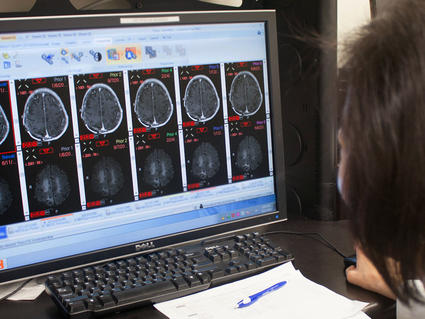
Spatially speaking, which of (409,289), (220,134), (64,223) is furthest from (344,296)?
(64,223)

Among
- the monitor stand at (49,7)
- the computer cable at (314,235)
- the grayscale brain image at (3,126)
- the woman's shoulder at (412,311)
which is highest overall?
the monitor stand at (49,7)

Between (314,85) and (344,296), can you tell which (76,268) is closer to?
(344,296)

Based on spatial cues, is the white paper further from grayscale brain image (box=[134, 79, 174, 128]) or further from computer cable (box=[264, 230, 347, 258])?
grayscale brain image (box=[134, 79, 174, 128])

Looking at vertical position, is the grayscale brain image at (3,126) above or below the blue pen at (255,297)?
above

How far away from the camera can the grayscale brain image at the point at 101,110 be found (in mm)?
883

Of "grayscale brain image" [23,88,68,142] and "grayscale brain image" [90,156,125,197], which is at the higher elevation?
"grayscale brain image" [23,88,68,142]

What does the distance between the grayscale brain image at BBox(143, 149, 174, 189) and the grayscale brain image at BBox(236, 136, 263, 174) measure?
141 mm

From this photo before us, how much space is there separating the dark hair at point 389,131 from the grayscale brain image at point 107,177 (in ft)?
1.37

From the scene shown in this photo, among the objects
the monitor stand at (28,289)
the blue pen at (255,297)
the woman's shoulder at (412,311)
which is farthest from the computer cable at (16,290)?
the woman's shoulder at (412,311)

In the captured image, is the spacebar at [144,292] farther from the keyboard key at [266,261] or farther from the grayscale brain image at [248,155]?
the grayscale brain image at [248,155]

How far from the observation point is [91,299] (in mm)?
796

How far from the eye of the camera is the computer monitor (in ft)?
2.77

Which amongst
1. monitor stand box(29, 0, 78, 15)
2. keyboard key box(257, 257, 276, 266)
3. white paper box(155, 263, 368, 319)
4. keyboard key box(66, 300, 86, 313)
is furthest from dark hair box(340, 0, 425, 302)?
monitor stand box(29, 0, 78, 15)

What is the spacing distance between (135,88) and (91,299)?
36 cm
